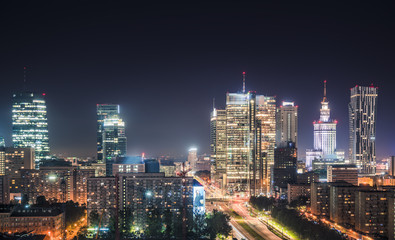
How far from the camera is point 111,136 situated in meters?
89.9

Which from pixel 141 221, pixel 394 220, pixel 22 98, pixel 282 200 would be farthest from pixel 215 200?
pixel 22 98

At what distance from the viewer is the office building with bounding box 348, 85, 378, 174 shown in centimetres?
11294

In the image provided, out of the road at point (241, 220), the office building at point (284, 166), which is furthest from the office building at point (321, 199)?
the office building at point (284, 166)

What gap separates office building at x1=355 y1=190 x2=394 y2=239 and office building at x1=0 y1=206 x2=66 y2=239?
2814cm

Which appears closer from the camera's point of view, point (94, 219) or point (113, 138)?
point (94, 219)

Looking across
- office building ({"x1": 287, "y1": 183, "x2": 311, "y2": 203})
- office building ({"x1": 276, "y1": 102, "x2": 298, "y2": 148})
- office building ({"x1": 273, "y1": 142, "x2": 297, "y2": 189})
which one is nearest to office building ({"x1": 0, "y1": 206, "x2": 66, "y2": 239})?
office building ({"x1": 287, "y1": 183, "x2": 311, "y2": 203})

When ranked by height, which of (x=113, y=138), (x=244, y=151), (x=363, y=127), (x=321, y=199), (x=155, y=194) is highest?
(x=363, y=127)

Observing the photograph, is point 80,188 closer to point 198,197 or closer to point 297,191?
point 198,197

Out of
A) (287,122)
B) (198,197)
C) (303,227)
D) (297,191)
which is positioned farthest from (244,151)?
(303,227)

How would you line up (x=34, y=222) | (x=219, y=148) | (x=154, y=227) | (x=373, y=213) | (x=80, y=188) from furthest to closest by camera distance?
(x=219, y=148) < (x=80, y=188) < (x=373, y=213) < (x=34, y=222) < (x=154, y=227)

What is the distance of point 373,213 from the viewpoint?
42.8 m

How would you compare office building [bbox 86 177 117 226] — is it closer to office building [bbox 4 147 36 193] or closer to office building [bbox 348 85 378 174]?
office building [bbox 4 147 36 193]

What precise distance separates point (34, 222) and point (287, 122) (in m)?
81.1

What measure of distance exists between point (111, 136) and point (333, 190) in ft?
170
